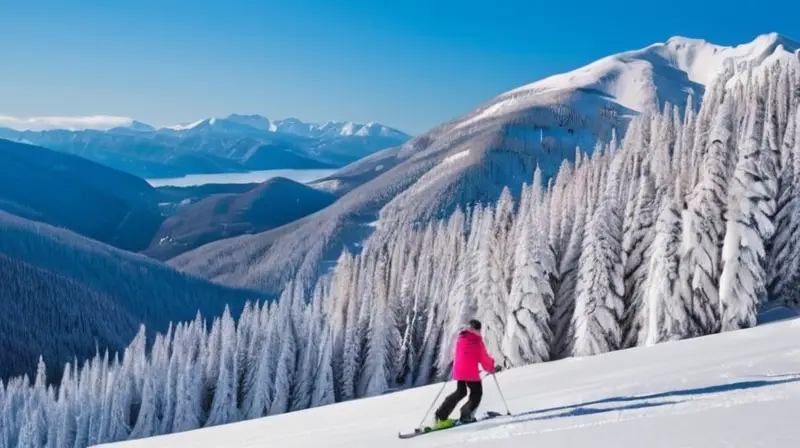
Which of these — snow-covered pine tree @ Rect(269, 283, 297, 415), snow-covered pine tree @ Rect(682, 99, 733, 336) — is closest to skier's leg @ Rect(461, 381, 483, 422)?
snow-covered pine tree @ Rect(682, 99, 733, 336)

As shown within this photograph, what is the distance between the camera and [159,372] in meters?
64.3

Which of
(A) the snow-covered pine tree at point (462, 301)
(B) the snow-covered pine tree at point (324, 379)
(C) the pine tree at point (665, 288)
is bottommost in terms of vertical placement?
(B) the snow-covered pine tree at point (324, 379)

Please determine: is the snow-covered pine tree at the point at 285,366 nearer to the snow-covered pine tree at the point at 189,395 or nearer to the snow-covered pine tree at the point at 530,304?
the snow-covered pine tree at the point at 189,395

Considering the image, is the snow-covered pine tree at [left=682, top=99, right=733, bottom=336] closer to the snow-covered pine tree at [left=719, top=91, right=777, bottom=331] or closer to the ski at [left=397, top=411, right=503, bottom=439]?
the snow-covered pine tree at [left=719, top=91, right=777, bottom=331]

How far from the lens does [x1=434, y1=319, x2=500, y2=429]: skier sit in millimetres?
15156

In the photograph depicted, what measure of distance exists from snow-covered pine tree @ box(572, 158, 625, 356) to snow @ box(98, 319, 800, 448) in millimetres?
9345

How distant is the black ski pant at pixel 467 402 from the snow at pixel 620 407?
46 centimetres

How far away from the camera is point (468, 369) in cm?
1521

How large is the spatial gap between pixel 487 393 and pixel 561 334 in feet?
58.9

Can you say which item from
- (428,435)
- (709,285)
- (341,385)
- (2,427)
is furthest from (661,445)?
(2,427)

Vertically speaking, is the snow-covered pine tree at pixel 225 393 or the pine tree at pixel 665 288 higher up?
the pine tree at pixel 665 288

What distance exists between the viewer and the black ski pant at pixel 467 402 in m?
15.5

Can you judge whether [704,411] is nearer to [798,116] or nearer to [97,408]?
[798,116]

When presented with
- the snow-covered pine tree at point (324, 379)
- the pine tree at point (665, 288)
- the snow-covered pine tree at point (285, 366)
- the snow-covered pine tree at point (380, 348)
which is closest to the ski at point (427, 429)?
the pine tree at point (665, 288)
